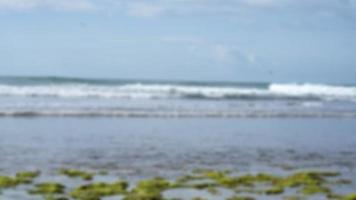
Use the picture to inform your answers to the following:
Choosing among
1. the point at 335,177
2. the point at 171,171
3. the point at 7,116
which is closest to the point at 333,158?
the point at 335,177

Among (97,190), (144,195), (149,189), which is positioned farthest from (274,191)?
(97,190)

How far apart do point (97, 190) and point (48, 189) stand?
0.87 meters

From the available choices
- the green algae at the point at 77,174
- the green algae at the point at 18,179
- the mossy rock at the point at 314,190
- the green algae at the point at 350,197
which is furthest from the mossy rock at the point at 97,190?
the green algae at the point at 350,197

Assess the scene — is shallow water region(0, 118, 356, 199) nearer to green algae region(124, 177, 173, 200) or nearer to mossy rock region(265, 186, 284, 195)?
green algae region(124, 177, 173, 200)

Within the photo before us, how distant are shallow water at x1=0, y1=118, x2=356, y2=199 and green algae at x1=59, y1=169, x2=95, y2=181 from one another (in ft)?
0.76

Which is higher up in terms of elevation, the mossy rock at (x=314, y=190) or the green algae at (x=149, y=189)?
the green algae at (x=149, y=189)

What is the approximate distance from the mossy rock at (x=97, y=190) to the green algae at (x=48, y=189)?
273mm

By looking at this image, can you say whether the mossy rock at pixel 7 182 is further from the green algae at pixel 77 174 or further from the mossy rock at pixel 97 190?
the green algae at pixel 77 174

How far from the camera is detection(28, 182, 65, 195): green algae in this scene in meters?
11.1

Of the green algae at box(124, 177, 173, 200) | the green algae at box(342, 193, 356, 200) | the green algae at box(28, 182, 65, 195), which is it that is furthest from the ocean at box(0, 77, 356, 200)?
the green algae at box(342, 193, 356, 200)

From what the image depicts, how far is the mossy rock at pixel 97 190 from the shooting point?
1088 cm

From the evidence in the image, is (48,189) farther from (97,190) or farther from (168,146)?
(168,146)

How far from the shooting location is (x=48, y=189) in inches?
442

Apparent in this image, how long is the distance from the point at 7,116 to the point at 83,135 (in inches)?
292
